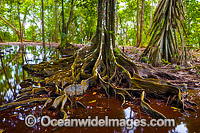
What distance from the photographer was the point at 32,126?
2.53 m

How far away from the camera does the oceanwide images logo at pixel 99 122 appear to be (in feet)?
8.36

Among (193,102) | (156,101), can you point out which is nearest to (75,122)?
(156,101)

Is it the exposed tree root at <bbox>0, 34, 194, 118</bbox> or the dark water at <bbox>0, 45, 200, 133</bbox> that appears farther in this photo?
the exposed tree root at <bbox>0, 34, 194, 118</bbox>

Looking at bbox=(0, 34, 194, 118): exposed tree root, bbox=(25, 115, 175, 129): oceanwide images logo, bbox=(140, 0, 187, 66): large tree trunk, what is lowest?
bbox=(25, 115, 175, 129): oceanwide images logo

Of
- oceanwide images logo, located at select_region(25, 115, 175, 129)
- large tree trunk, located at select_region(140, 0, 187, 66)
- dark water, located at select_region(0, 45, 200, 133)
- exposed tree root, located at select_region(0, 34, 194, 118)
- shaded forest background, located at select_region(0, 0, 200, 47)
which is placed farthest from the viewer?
shaded forest background, located at select_region(0, 0, 200, 47)

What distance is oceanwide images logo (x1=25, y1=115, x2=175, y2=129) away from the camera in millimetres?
2547

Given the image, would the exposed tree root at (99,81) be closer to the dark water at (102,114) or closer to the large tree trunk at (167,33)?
the dark water at (102,114)

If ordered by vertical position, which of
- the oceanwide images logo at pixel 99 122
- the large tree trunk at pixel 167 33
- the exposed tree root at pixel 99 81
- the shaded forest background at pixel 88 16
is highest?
the shaded forest background at pixel 88 16

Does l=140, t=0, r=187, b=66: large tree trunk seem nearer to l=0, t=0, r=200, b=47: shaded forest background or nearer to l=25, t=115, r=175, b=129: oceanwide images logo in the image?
l=0, t=0, r=200, b=47: shaded forest background

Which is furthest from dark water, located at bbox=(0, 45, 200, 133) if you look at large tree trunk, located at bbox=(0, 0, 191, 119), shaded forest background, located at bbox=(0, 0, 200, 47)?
shaded forest background, located at bbox=(0, 0, 200, 47)

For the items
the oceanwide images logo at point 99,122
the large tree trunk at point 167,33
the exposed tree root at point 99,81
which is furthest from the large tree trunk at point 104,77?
the large tree trunk at point 167,33

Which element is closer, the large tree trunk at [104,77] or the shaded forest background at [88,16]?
the large tree trunk at [104,77]

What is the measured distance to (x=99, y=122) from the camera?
267 cm

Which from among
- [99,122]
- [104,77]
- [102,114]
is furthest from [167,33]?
[99,122]
